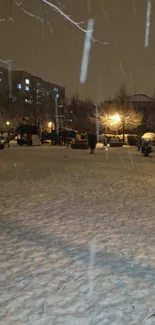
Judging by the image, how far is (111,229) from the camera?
7.27 meters

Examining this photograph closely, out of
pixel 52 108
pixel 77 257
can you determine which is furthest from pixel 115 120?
pixel 77 257

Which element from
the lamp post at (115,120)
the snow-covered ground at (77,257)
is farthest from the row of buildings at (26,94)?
the snow-covered ground at (77,257)

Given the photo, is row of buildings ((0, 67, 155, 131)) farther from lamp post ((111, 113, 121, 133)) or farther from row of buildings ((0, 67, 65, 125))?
lamp post ((111, 113, 121, 133))

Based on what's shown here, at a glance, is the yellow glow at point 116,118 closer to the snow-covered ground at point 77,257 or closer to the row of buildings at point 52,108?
the row of buildings at point 52,108

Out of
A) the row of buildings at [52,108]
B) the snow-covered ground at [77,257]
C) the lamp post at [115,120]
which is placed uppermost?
the row of buildings at [52,108]

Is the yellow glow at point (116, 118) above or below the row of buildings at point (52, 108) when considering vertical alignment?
below

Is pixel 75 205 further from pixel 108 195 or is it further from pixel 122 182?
pixel 122 182

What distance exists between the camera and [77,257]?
5668 mm

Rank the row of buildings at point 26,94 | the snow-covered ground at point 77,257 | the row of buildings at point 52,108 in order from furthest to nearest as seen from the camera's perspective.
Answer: the row of buildings at point 26,94 < the row of buildings at point 52,108 < the snow-covered ground at point 77,257

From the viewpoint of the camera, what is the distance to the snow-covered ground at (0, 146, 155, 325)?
158 inches

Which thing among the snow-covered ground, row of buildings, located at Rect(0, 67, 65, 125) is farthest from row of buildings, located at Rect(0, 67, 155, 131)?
the snow-covered ground

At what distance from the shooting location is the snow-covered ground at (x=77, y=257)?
4004 millimetres

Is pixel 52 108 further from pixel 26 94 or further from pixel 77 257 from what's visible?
pixel 77 257

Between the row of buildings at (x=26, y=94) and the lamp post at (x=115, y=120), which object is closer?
the lamp post at (x=115, y=120)
